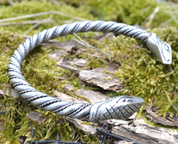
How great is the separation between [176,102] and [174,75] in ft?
0.82

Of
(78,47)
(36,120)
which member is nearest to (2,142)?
(36,120)

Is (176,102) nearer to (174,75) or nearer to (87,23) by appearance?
(174,75)

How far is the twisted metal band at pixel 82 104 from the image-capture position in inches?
50.1

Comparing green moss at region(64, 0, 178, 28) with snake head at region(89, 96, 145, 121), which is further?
green moss at region(64, 0, 178, 28)

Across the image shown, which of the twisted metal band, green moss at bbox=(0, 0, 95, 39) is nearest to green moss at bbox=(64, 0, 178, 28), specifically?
green moss at bbox=(0, 0, 95, 39)

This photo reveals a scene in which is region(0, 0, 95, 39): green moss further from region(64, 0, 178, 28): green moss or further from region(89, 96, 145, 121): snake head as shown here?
region(89, 96, 145, 121): snake head

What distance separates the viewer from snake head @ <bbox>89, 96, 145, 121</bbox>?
126 cm

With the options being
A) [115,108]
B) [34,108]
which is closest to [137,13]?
[115,108]

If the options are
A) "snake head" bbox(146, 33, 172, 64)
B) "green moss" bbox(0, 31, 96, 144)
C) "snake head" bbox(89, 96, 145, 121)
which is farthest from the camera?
"snake head" bbox(146, 33, 172, 64)

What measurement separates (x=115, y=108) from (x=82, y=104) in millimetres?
238

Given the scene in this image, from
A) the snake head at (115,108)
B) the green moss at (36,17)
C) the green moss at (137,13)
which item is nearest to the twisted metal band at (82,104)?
the snake head at (115,108)

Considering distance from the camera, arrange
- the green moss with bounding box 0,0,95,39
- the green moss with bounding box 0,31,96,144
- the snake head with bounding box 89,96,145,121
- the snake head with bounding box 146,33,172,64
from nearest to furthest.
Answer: the snake head with bounding box 89,96,145,121 → the green moss with bounding box 0,31,96,144 → the snake head with bounding box 146,33,172,64 → the green moss with bounding box 0,0,95,39

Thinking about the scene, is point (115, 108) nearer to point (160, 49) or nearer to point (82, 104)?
point (82, 104)

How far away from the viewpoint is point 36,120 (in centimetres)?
138
